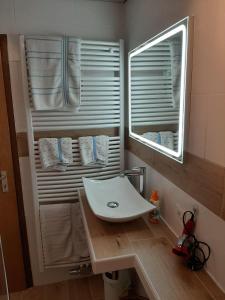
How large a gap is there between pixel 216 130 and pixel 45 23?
1.55 meters

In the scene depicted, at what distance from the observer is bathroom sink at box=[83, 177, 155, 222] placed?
1424mm

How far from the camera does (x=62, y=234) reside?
2.16 metres

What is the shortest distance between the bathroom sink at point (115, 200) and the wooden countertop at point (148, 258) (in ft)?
0.27

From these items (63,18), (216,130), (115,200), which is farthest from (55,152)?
(216,130)

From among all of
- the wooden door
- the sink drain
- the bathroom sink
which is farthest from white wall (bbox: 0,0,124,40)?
the sink drain

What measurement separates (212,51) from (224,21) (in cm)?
11

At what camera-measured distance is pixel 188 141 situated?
46.8 inches

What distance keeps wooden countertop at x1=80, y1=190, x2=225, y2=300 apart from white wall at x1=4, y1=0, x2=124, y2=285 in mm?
983

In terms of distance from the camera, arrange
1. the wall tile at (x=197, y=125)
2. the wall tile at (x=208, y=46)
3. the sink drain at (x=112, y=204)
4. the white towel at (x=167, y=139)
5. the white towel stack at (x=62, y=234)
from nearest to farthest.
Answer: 1. the wall tile at (x=208, y=46)
2. the wall tile at (x=197, y=125)
3. the white towel at (x=167, y=139)
4. the sink drain at (x=112, y=204)
5. the white towel stack at (x=62, y=234)

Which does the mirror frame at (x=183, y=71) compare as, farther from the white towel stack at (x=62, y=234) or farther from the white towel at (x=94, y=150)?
the white towel stack at (x=62, y=234)

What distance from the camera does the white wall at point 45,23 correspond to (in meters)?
1.81

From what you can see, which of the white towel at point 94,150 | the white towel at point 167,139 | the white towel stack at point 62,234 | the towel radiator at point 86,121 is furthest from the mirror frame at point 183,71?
the white towel stack at point 62,234

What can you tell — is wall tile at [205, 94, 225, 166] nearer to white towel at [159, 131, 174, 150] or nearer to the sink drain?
white towel at [159, 131, 174, 150]

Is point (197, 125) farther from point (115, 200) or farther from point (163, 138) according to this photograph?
point (115, 200)
